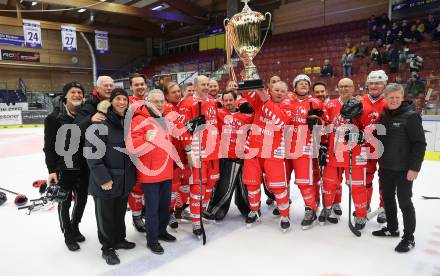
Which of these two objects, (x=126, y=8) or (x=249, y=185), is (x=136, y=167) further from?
(x=126, y=8)

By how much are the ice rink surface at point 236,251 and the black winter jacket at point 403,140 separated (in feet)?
2.42

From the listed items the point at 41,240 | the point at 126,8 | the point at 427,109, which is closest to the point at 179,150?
the point at 41,240

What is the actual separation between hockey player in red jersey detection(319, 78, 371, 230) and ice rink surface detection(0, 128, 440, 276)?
28 cm

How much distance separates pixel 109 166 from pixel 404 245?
2.46 metres

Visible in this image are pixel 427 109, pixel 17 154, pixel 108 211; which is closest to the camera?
pixel 108 211

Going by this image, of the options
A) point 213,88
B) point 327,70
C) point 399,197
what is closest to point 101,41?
point 327,70

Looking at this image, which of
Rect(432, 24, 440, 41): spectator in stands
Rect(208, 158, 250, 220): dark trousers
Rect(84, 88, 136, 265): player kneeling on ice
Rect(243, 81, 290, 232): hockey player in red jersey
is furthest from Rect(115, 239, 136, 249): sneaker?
Rect(432, 24, 440, 41): spectator in stands

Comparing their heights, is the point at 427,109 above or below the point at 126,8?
below

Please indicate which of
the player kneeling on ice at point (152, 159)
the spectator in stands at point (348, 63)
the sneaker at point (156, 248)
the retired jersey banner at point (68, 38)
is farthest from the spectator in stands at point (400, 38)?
the retired jersey banner at point (68, 38)

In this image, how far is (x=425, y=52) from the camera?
9891 mm

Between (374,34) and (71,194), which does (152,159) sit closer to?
(71,194)

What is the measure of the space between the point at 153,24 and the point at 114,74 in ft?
14.4

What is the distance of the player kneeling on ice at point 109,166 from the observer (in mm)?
2400

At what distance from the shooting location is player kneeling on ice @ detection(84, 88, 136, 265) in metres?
2.40
